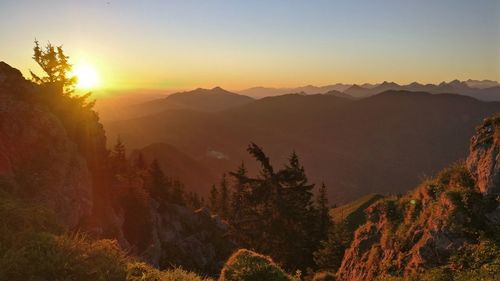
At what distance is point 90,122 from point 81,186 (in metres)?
8.40

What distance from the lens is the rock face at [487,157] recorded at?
1475cm

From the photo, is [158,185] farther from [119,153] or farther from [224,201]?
[224,201]

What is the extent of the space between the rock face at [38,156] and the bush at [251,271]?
1298 centimetres

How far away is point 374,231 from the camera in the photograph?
19.6 metres

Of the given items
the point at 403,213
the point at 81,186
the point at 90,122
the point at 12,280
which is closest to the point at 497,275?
the point at 403,213

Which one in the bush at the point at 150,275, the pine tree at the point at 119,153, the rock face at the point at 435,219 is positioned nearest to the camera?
the bush at the point at 150,275

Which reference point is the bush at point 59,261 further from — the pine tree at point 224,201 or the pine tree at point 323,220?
the pine tree at point 224,201

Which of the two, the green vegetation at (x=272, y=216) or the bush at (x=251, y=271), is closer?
the bush at (x=251, y=271)

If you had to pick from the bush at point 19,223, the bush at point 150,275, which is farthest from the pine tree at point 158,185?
the bush at point 150,275

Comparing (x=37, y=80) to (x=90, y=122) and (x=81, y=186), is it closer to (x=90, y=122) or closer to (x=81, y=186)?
(x=90, y=122)

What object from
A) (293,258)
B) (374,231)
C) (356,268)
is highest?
(374,231)

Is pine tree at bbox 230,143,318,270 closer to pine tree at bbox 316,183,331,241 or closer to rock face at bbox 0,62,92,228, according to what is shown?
rock face at bbox 0,62,92,228

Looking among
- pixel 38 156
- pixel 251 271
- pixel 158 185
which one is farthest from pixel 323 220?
pixel 251 271

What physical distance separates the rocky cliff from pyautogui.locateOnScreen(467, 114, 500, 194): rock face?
19.7 m
